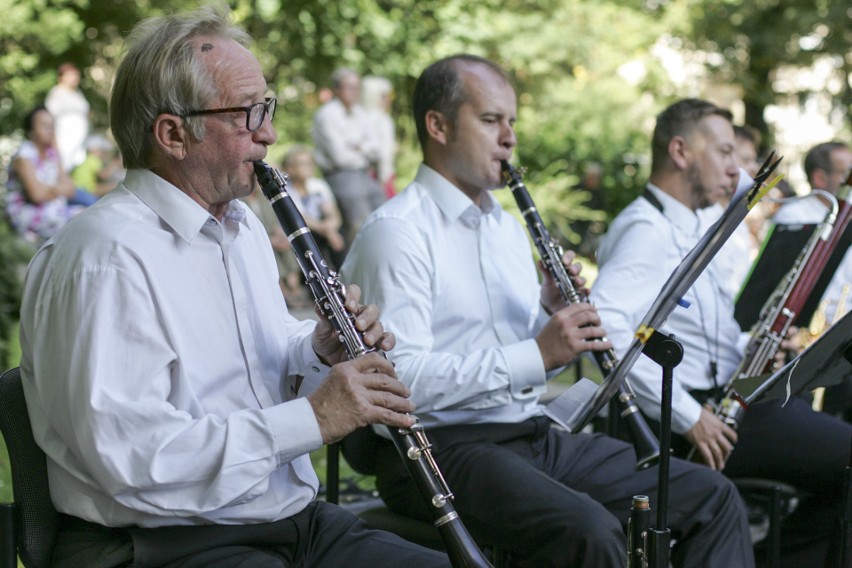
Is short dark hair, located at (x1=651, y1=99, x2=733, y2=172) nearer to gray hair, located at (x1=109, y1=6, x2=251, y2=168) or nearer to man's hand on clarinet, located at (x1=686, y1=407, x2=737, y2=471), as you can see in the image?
man's hand on clarinet, located at (x1=686, y1=407, x2=737, y2=471)

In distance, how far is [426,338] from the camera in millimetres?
3404

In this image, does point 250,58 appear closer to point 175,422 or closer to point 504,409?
point 175,422

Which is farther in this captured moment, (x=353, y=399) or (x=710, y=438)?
(x=710, y=438)

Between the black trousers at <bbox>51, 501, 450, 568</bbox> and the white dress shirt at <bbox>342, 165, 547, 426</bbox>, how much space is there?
2.19 ft

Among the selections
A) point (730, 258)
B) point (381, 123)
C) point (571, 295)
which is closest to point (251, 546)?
point (571, 295)

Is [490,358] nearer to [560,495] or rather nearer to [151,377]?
[560,495]

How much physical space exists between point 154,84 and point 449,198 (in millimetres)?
1440

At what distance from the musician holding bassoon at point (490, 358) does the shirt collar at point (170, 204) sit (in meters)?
0.99

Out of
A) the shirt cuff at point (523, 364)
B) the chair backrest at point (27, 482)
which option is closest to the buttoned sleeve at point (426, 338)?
the shirt cuff at point (523, 364)

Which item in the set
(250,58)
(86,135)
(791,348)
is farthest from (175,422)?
(86,135)

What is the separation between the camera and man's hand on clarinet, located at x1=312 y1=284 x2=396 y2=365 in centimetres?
269

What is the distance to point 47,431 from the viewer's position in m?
2.39

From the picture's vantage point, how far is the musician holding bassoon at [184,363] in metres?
2.26

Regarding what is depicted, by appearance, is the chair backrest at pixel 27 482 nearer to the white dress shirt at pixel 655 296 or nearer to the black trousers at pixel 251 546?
the black trousers at pixel 251 546
